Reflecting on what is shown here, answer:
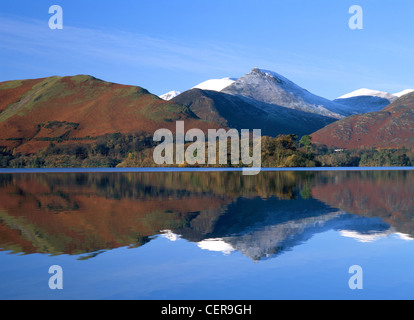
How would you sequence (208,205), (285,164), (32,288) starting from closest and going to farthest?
(32,288) → (208,205) → (285,164)

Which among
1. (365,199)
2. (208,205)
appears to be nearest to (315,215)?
(208,205)

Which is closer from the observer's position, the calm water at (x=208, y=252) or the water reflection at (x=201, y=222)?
the calm water at (x=208, y=252)

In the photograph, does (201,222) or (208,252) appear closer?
(208,252)

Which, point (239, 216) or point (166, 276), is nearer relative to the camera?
point (166, 276)

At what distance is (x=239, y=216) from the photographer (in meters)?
22.9

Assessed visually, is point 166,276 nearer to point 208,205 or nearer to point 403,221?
point 403,221

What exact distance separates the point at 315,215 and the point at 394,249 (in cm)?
828

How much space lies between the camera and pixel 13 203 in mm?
30469

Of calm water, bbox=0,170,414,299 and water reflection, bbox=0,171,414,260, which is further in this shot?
water reflection, bbox=0,171,414,260
